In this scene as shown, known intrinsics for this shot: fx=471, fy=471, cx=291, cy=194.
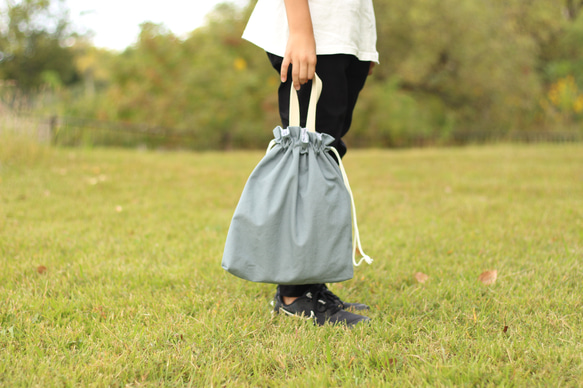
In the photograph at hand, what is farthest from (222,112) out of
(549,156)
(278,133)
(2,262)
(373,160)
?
(278,133)

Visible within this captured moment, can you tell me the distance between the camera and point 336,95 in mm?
1795

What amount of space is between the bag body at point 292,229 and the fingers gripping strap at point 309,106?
7cm

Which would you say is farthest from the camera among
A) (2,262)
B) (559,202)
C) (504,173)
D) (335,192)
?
(504,173)

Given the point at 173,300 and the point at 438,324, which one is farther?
the point at 173,300

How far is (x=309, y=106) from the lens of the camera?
1.73 m

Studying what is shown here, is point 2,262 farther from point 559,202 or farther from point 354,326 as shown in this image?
point 559,202

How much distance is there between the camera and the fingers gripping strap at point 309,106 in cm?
171

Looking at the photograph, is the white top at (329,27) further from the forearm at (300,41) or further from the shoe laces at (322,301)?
the shoe laces at (322,301)

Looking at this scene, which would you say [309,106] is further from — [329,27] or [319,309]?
[319,309]

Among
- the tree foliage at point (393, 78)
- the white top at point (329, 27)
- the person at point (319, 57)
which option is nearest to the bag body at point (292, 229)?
the person at point (319, 57)

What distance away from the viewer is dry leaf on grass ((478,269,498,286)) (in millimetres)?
2330

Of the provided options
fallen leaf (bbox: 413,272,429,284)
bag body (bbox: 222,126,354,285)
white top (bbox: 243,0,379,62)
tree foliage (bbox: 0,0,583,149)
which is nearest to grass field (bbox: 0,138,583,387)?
fallen leaf (bbox: 413,272,429,284)

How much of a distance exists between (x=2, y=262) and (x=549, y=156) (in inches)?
352

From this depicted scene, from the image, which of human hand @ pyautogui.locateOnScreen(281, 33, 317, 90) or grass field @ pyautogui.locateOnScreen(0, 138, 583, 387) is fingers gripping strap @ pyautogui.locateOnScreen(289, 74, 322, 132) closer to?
human hand @ pyautogui.locateOnScreen(281, 33, 317, 90)
